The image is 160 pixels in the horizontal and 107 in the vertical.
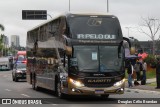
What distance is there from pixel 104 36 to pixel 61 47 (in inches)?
77.6

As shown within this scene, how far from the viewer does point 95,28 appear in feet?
71.7

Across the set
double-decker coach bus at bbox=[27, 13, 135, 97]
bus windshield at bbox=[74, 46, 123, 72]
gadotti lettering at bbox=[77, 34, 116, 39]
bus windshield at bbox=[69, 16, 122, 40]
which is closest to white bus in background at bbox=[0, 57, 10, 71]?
double-decker coach bus at bbox=[27, 13, 135, 97]

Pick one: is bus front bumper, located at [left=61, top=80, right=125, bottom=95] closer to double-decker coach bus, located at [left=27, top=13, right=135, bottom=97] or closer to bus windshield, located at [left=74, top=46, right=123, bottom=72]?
double-decker coach bus, located at [left=27, top=13, right=135, bottom=97]

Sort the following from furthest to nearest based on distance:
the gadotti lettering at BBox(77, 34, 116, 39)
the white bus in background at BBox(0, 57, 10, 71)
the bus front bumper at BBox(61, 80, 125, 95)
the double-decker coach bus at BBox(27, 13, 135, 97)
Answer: the white bus in background at BBox(0, 57, 10, 71) < the gadotti lettering at BBox(77, 34, 116, 39) < the double-decker coach bus at BBox(27, 13, 135, 97) < the bus front bumper at BBox(61, 80, 125, 95)

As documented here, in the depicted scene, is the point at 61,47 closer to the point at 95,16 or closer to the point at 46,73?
the point at 95,16

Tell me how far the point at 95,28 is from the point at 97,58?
1.38 meters

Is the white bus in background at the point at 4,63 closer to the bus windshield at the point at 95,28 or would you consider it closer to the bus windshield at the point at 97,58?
the bus windshield at the point at 95,28

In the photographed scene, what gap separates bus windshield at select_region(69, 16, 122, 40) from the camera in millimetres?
21641

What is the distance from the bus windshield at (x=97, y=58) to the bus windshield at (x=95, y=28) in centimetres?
53

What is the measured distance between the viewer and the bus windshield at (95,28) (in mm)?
21641

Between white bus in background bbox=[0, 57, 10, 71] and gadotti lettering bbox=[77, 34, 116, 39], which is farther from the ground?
gadotti lettering bbox=[77, 34, 116, 39]

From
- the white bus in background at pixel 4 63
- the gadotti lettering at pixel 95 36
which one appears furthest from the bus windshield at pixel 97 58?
the white bus in background at pixel 4 63

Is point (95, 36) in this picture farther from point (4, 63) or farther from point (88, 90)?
point (4, 63)

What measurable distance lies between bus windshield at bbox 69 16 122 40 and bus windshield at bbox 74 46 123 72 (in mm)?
533
